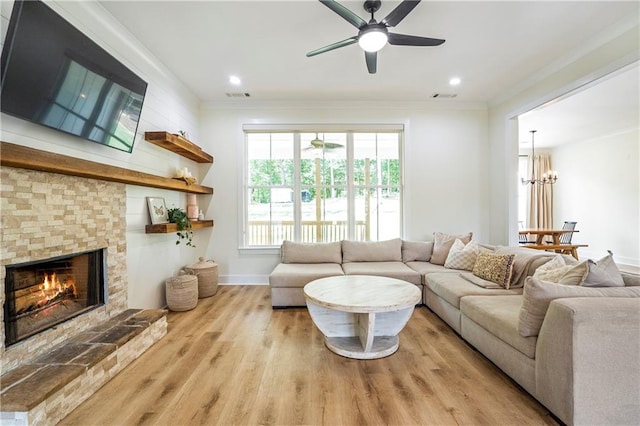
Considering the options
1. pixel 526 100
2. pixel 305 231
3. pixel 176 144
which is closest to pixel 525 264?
pixel 526 100

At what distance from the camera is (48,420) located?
1.56 meters

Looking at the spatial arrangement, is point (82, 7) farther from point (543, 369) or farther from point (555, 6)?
point (543, 369)

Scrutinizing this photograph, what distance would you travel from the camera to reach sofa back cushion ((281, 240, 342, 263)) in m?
4.12

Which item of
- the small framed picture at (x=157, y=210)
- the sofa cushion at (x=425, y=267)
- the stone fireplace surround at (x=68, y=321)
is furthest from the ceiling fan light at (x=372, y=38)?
the small framed picture at (x=157, y=210)

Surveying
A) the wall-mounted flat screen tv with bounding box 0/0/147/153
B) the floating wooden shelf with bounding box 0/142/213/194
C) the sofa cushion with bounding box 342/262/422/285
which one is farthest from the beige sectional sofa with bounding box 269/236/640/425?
the wall-mounted flat screen tv with bounding box 0/0/147/153

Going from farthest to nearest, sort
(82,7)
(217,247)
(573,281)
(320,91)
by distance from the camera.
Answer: (217,247) → (320,91) → (82,7) → (573,281)

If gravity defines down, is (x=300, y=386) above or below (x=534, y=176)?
below

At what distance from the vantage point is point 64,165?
198cm

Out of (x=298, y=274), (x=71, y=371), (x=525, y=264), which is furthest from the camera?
(x=298, y=274)

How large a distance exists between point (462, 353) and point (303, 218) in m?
2.95

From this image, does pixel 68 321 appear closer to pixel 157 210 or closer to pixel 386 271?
pixel 157 210

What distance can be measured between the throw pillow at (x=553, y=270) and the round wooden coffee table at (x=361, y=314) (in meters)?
1.03

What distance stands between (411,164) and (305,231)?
81.4 inches

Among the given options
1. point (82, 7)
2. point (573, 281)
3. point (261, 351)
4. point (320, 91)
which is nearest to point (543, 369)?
point (573, 281)
